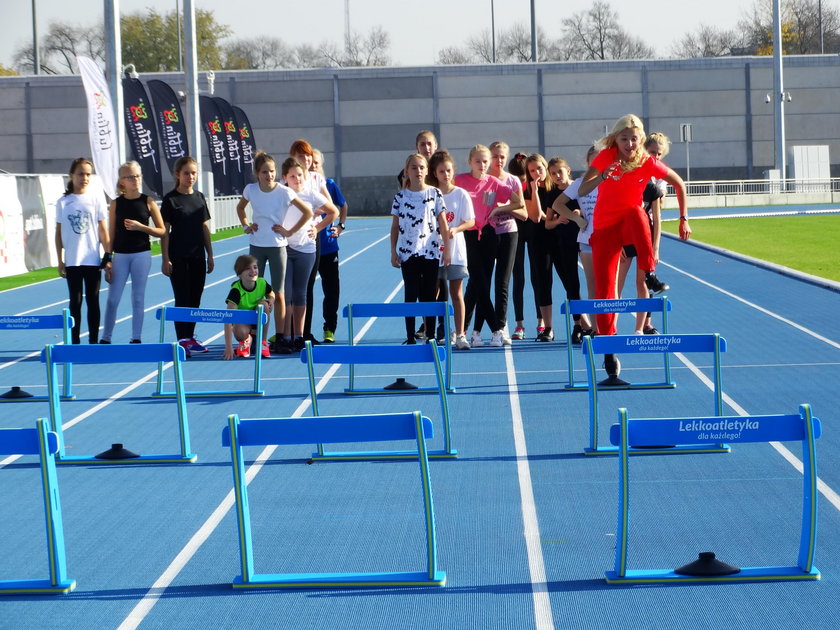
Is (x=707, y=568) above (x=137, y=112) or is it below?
below

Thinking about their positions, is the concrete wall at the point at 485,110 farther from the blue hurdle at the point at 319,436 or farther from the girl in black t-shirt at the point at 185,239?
the blue hurdle at the point at 319,436

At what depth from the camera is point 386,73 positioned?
64.8 m

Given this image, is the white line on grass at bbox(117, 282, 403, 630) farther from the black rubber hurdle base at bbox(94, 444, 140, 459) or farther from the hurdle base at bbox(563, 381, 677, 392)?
the hurdle base at bbox(563, 381, 677, 392)

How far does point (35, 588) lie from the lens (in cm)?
524

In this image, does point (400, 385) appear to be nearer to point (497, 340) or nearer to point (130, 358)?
point (497, 340)

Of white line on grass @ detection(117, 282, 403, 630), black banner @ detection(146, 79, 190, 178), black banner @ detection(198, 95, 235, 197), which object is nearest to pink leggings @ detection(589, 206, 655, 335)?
white line on grass @ detection(117, 282, 403, 630)

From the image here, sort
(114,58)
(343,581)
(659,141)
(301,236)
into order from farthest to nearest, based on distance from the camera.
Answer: (114,58), (301,236), (659,141), (343,581)

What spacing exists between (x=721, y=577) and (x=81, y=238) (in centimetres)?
878

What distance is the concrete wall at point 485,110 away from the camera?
63.9 meters

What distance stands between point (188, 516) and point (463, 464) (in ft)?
5.87

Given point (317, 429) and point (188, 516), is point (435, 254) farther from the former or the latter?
point (317, 429)

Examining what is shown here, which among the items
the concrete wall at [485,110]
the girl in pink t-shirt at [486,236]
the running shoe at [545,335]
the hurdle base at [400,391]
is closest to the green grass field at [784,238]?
the running shoe at [545,335]

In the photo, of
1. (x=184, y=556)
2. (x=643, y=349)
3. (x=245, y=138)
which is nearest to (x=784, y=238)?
(x=245, y=138)

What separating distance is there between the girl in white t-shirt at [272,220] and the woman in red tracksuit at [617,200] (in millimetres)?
3442
